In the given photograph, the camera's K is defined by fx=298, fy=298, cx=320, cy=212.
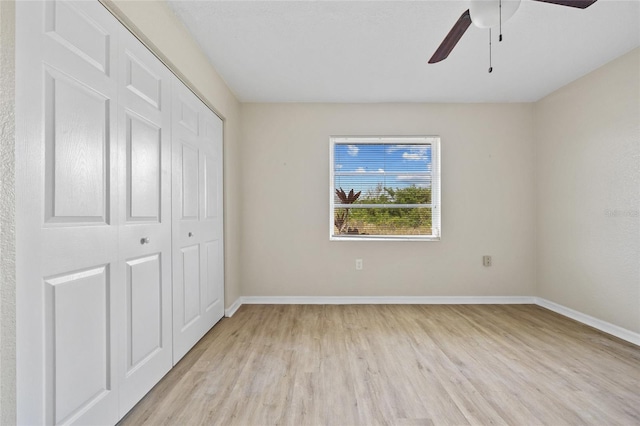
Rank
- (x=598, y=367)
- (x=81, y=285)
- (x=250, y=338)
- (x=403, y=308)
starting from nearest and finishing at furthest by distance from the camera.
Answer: (x=81, y=285) → (x=598, y=367) → (x=250, y=338) → (x=403, y=308)

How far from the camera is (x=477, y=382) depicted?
76.3 inches

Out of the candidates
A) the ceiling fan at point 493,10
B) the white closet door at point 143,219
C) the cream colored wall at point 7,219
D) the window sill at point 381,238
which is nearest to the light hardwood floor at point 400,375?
the white closet door at point 143,219

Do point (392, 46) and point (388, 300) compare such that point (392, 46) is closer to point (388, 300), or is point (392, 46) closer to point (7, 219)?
point (7, 219)

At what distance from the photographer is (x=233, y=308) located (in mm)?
3359

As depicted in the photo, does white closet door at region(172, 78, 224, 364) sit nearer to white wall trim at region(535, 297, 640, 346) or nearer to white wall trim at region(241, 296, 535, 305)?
white wall trim at region(241, 296, 535, 305)

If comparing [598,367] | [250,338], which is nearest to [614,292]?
[598,367]

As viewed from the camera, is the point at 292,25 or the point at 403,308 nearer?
the point at 292,25

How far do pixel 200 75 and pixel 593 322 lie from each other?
430cm

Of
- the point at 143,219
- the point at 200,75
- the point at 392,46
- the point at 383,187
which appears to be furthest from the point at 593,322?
the point at 200,75

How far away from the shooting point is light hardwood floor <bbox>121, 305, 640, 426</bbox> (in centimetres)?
163

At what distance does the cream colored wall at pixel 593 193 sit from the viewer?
2586mm

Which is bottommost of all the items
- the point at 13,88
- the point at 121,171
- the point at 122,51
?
the point at 121,171

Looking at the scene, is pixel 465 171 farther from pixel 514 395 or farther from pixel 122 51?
pixel 122 51

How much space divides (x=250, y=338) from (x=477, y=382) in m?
1.79
